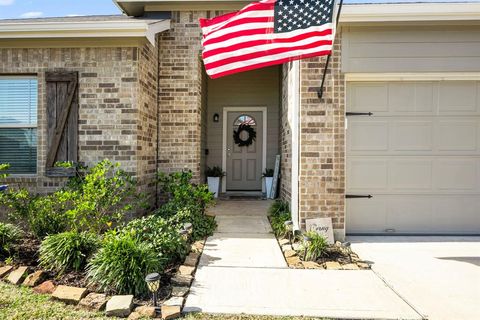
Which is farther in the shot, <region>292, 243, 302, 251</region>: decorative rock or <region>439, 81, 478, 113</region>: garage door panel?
<region>439, 81, 478, 113</region>: garage door panel

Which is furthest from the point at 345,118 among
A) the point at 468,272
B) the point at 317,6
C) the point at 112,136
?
the point at 112,136

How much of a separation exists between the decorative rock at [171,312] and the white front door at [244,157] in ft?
19.9

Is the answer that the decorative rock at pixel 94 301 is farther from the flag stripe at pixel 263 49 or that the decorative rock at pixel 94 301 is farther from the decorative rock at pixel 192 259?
the flag stripe at pixel 263 49

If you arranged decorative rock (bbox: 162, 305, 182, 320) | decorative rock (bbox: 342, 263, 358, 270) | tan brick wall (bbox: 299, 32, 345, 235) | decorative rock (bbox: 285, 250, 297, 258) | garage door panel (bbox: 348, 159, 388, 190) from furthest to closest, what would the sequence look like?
garage door panel (bbox: 348, 159, 388, 190)
tan brick wall (bbox: 299, 32, 345, 235)
decorative rock (bbox: 285, 250, 297, 258)
decorative rock (bbox: 342, 263, 358, 270)
decorative rock (bbox: 162, 305, 182, 320)

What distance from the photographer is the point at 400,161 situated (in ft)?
16.2

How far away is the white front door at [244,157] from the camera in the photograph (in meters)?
8.77

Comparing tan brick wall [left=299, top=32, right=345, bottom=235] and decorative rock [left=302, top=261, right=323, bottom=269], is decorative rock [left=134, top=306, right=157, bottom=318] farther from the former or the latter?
tan brick wall [left=299, top=32, right=345, bottom=235]

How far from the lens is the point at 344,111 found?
183 inches

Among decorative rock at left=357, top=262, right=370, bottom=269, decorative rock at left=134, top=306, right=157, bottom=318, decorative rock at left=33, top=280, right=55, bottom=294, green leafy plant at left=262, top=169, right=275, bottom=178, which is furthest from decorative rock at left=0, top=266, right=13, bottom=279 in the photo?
green leafy plant at left=262, top=169, right=275, bottom=178

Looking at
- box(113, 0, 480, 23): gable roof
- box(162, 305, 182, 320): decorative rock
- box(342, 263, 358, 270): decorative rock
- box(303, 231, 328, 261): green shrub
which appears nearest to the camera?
box(162, 305, 182, 320): decorative rock

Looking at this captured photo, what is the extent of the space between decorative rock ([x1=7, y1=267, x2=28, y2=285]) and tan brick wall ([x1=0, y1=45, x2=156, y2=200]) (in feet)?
6.46

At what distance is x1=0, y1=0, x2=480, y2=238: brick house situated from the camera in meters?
4.65

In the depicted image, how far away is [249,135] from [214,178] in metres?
1.52

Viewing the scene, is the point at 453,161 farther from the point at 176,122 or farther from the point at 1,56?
the point at 1,56
